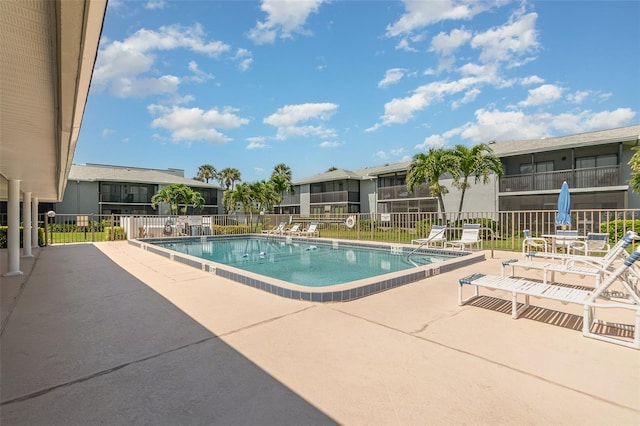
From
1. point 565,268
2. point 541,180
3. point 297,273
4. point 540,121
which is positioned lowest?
Result: point 297,273

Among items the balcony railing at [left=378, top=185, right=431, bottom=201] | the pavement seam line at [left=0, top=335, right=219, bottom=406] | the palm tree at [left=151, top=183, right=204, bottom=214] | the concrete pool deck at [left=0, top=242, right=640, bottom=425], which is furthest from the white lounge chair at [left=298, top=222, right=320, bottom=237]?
the palm tree at [left=151, top=183, right=204, bottom=214]

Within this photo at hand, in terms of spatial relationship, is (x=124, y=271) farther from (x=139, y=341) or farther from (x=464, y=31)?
(x=464, y=31)

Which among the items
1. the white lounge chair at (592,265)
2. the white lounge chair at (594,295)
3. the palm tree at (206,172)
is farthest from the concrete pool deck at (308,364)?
the palm tree at (206,172)

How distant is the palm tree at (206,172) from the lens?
5662cm

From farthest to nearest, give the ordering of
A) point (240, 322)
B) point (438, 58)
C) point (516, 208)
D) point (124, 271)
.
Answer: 1. point (516, 208)
2. point (438, 58)
3. point (124, 271)
4. point (240, 322)

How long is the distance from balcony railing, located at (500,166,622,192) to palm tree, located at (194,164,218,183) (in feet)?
159

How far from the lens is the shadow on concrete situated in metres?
2.05

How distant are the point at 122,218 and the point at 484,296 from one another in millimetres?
19635

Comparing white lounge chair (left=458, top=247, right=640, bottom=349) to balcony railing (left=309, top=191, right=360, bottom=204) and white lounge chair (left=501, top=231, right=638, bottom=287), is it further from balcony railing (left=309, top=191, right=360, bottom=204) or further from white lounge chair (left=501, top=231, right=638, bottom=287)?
balcony railing (left=309, top=191, right=360, bottom=204)

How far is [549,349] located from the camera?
3.00 metres

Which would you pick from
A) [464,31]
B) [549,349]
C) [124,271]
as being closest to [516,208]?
[464,31]

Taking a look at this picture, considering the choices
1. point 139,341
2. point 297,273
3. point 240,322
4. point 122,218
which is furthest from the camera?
point 122,218

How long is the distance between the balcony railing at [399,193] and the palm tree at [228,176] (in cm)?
3437

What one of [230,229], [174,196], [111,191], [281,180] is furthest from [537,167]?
[111,191]
